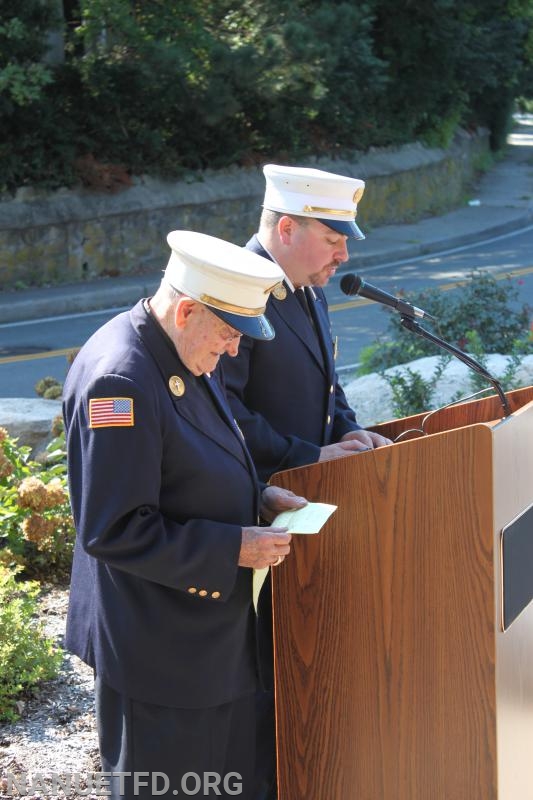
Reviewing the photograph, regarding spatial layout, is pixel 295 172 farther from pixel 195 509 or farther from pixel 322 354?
pixel 195 509

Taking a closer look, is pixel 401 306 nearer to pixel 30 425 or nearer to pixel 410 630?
pixel 410 630

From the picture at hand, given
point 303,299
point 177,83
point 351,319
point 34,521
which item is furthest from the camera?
point 177,83

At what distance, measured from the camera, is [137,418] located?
8.78 ft

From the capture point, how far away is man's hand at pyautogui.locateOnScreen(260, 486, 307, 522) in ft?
9.56

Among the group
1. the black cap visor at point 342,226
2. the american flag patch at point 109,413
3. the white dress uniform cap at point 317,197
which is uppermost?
the white dress uniform cap at point 317,197

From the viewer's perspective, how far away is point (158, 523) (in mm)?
2697

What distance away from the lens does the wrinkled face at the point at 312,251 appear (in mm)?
3605

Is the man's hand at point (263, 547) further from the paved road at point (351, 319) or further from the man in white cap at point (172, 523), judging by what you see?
the paved road at point (351, 319)

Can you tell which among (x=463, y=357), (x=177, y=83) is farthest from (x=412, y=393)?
(x=177, y=83)

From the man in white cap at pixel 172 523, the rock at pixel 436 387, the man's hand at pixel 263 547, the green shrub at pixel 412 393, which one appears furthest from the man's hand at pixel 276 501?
the rock at pixel 436 387

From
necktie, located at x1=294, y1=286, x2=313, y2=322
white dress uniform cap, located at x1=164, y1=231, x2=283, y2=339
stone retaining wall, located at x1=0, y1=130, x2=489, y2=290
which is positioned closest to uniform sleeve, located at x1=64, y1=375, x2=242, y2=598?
white dress uniform cap, located at x1=164, y1=231, x2=283, y2=339

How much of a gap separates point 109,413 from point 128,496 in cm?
19

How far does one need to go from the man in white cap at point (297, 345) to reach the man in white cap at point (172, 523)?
514 mm

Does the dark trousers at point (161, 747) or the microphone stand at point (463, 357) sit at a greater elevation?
the microphone stand at point (463, 357)
